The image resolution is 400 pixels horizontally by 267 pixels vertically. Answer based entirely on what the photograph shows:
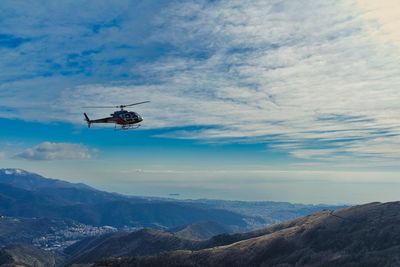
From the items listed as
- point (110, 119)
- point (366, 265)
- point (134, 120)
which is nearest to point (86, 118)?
point (110, 119)

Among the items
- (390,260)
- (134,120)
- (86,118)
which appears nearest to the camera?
(134,120)

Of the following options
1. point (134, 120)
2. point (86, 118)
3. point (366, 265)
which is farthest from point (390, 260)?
point (86, 118)

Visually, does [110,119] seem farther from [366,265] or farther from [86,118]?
[366,265]

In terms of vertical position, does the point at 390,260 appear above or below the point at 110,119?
below

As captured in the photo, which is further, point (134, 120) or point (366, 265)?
point (366, 265)

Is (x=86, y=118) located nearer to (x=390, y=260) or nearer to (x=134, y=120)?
(x=134, y=120)

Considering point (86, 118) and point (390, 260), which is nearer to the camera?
point (86, 118)

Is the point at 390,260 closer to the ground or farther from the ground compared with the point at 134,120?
closer to the ground

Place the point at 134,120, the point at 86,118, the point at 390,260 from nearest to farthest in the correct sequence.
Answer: the point at 134,120 < the point at 86,118 < the point at 390,260
